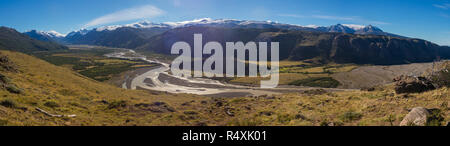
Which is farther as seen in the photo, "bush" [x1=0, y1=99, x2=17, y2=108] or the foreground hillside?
"bush" [x1=0, y1=99, x2=17, y2=108]

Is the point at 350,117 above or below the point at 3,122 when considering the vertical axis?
below

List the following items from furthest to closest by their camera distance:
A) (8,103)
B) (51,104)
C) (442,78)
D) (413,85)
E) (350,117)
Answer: (413,85) → (442,78) → (51,104) → (350,117) → (8,103)

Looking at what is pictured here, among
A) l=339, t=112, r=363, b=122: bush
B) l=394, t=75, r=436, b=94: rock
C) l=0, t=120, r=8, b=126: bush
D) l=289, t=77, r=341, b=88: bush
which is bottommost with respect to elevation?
l=289, t=77, r=341, b=88: bush

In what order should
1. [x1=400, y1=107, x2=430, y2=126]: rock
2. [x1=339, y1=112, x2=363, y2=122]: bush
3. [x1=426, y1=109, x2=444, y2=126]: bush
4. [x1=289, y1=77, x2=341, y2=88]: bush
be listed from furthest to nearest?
[x1=289, y1=77, x2=341, y2=88]: bush, [x1=339, y1=112, x2=363, y2=122]: bush, [x1=400, y1=107, x2=430, y2=126]: rock, [x1=426, y1=109, x2=444, y2=126]: bush

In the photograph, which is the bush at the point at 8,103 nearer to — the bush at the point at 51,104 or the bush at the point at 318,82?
the bush at the point at 51,104

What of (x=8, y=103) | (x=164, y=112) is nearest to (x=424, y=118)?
(x=164, y=112)

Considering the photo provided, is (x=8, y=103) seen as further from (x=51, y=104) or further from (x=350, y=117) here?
(x=350, y=117)

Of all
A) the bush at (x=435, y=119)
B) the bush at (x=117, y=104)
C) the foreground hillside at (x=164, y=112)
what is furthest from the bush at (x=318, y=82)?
the bush at (x=435, y=119)

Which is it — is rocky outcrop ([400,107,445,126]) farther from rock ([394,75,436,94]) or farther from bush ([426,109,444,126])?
rock ([394,75,436,94])

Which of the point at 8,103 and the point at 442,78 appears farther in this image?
the point at 442,78

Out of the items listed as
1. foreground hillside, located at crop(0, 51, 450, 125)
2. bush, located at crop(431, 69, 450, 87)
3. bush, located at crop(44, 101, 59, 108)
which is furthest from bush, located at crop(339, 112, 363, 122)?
bush, located at crop(44, 101, 59, 108)
